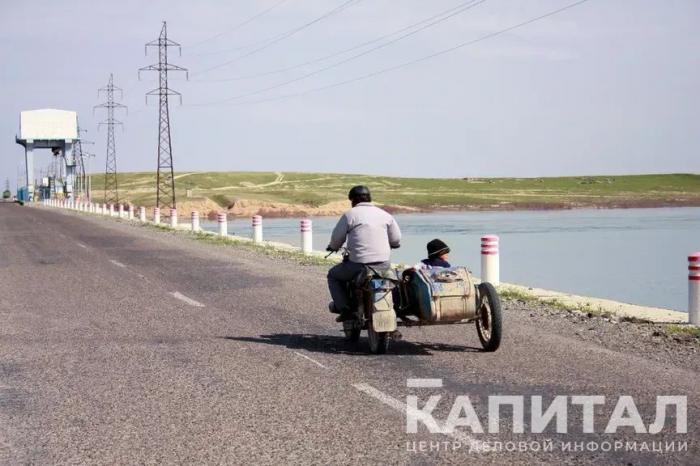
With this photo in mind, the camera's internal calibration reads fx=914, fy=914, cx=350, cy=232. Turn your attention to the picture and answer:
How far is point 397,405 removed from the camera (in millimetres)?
7148

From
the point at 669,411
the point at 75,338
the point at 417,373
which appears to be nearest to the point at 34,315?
the point at 75,338

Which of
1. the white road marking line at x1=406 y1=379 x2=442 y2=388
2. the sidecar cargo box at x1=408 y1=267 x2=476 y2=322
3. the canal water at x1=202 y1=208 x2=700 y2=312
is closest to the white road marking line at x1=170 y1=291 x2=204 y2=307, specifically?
the sidecar cargo box at x1=408 y1=267 x2=476 y2=322

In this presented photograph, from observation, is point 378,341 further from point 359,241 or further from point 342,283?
point 359,241

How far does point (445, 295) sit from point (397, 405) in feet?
7.94

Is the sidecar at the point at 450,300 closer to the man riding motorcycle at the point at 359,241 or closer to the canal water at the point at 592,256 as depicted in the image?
the man riding motorcycle at the point at 359,241

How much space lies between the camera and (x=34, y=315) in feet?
42.9

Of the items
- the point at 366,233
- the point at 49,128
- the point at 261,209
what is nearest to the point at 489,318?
the point at 366,233

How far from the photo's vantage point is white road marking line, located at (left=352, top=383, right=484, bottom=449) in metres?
6.15

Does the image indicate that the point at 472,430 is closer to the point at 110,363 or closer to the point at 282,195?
the point at 110,363

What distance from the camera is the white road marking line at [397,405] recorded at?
6148 mm

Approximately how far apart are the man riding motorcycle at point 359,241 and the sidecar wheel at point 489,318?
43.0 inches

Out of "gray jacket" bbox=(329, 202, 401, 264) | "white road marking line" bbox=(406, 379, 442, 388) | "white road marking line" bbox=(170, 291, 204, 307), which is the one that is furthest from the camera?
"white road marking line" bbox=(170, 291, 204, 307)

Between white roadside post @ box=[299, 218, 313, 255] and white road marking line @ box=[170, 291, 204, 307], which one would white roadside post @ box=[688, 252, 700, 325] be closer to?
white road marking line @ box=[170, 291, 204, 307]

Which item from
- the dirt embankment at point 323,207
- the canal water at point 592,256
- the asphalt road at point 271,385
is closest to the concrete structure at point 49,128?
the dirt embankment at point 323,207
